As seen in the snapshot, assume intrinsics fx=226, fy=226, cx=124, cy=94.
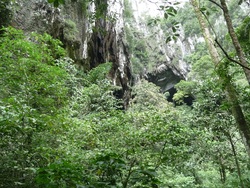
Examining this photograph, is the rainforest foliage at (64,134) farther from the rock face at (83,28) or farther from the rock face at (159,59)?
the rock face at (159,59)

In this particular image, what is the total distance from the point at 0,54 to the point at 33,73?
57cm

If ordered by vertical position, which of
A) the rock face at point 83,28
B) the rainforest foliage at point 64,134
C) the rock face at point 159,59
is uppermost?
the rock face at point 159,59

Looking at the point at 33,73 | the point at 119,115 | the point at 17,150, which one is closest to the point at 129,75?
the point at 119,115

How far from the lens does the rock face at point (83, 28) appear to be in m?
3.95

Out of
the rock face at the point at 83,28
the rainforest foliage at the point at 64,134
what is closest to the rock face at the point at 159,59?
the rock face at the point at 83,28

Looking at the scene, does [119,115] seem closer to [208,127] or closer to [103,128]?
[103,128]

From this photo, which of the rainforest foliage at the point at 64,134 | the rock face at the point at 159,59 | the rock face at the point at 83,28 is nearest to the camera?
the rainforest foliage at the point at 64,134

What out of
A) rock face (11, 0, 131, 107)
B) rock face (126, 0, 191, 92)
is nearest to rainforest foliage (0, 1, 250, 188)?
rock face (11, 0, 131, 107)

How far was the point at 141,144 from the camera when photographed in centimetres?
429

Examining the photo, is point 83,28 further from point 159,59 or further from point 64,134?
point 159,59

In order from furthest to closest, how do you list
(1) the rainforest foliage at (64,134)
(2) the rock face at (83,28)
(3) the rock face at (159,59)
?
(3) the rock face at (159,59) → (2) the rock face at (83,28) → (1) the rainforest foliage at (64,134)

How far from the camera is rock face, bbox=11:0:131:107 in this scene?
3954 millimetres

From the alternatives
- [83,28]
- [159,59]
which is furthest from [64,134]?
[159,59]

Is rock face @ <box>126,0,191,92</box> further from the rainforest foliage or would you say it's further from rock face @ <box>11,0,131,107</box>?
the rainforest foliage
